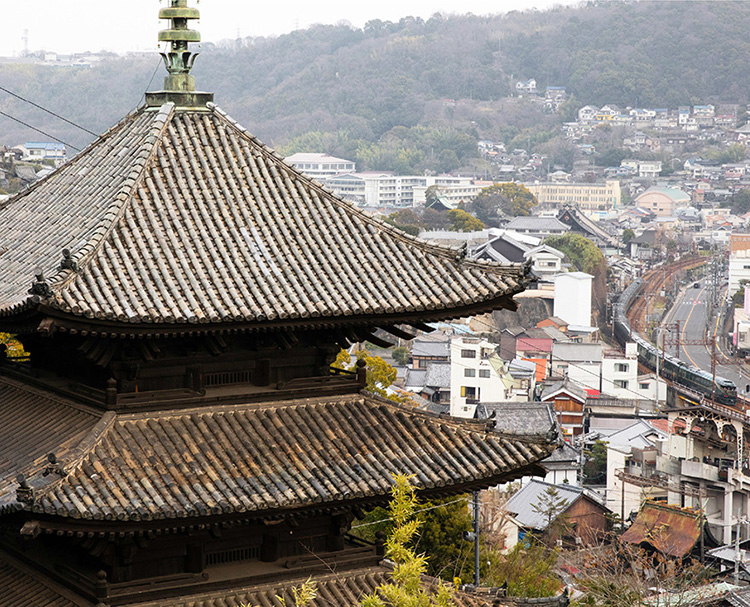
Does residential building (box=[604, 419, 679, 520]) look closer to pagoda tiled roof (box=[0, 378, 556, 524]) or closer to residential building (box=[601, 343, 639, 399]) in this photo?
residential building (box=[601, 343, 639, 399])

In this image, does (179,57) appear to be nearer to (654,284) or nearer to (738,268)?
(738,268)

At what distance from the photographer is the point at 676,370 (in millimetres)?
90562

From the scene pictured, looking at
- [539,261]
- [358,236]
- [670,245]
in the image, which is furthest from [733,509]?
[670,245]

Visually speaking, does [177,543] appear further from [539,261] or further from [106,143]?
[539,261]

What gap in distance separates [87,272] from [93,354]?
1139 mm

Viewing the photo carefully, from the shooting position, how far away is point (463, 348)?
69875 millimetres

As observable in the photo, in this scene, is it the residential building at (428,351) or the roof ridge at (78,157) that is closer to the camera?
the roof ridge at (78,157)

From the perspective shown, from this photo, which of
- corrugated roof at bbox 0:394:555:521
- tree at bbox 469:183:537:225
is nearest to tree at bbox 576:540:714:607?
corrugated roof at bbox 0:394:555:521

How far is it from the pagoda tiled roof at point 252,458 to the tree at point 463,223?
126m

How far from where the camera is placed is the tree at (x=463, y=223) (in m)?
141

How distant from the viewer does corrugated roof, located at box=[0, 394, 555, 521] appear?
1234cm

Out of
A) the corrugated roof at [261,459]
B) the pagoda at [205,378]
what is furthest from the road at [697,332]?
the pagoda at [205,378]

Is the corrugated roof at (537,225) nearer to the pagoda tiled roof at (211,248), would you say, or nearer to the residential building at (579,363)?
the residential building at (579,363)

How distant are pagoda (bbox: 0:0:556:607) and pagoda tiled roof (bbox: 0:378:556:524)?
28 millimetres
